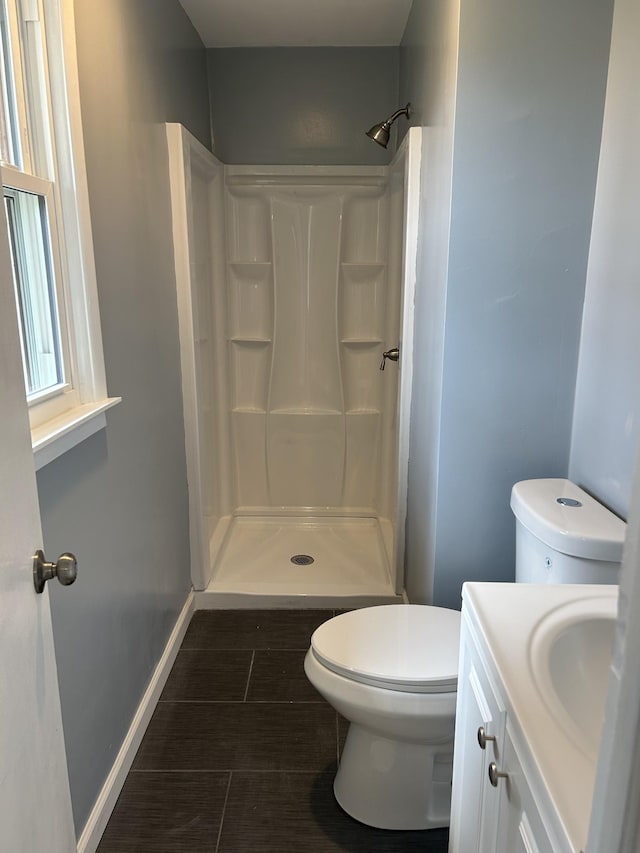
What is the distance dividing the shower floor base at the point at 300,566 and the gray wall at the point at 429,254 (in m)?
0.37

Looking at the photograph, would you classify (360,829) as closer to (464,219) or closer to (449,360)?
(449,360)

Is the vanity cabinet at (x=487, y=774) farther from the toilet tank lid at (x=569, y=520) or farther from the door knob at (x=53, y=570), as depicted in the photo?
the door knob at (x=53, y=570)

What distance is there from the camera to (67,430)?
4.43 feet

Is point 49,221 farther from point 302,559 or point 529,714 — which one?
point 302,559

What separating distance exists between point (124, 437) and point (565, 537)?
1184mm

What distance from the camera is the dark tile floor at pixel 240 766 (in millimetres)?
1629

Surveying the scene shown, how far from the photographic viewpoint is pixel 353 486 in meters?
3.51

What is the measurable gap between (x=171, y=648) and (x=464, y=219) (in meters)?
1.76

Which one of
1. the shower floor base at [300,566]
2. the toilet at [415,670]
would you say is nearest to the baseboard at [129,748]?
the shower floor base at [300,566]

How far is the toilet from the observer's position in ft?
4.78

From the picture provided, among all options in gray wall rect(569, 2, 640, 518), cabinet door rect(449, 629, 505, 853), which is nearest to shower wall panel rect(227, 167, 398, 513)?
gray wall rect(569, 2, 640, 518)

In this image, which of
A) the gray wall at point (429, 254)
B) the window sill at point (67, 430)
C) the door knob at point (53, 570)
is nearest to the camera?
the door knob at point (53, 570)

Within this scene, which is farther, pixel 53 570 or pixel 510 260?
pixel 510 260

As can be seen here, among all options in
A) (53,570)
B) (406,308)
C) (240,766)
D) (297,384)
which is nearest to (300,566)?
(297,384)
